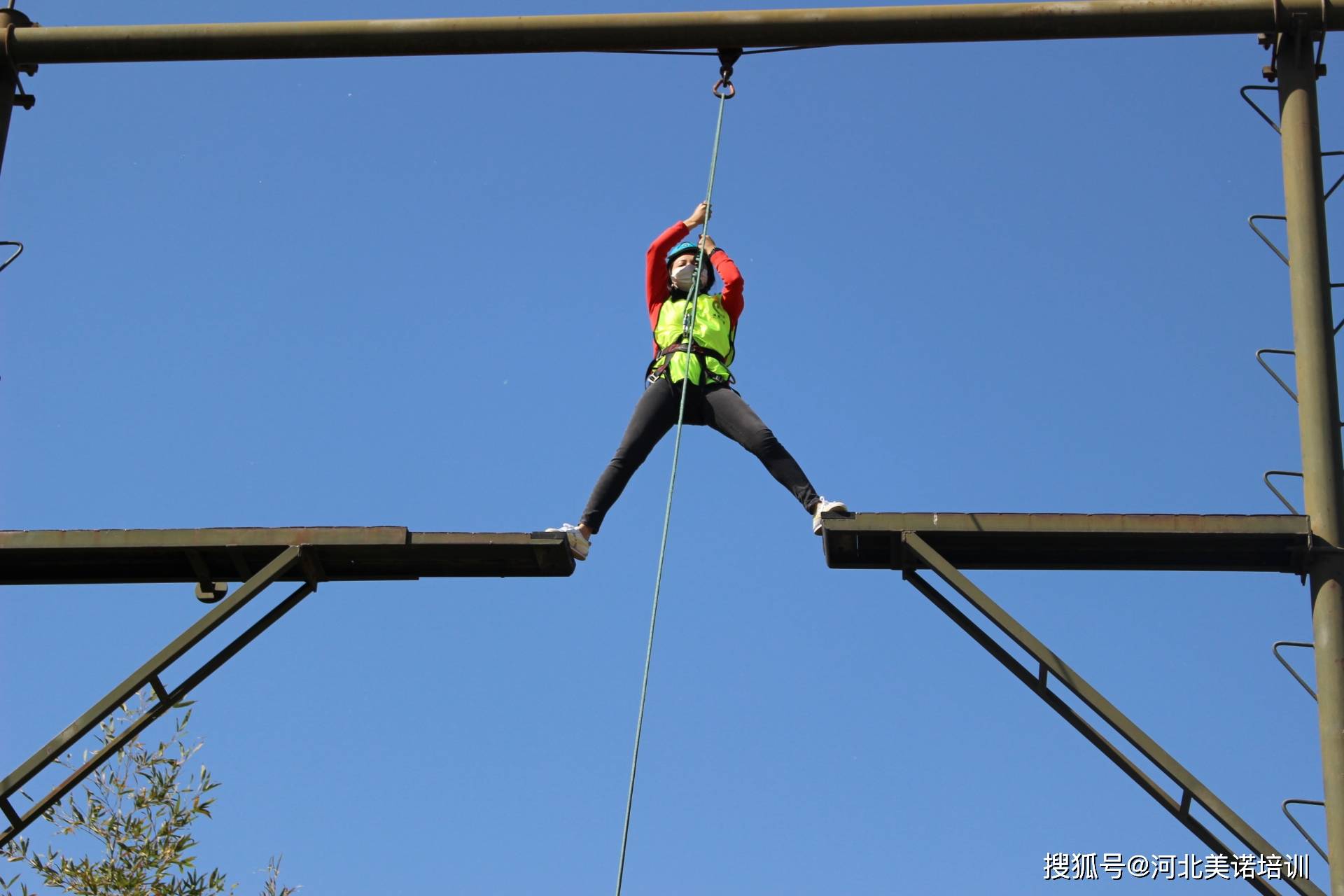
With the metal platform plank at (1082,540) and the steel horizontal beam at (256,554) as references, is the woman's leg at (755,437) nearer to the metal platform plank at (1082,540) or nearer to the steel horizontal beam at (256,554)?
the metal platform plank at (1082,540)

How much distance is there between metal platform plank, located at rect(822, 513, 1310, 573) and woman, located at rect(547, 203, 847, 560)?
0.52 m

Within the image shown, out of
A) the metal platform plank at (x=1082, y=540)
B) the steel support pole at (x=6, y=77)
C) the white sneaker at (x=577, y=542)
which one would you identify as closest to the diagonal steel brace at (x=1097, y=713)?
the metal platform plank at (x=1082, y=540)

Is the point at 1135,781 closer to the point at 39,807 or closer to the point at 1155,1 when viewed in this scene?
the point at 1155,1

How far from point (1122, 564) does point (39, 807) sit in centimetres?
521

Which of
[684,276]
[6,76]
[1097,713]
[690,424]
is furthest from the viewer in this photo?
[684,276]

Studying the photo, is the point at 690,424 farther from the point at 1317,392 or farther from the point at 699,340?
the point at 1317,392

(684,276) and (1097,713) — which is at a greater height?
(684,276)

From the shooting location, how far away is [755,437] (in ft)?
31.6

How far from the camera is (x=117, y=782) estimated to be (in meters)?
11.5

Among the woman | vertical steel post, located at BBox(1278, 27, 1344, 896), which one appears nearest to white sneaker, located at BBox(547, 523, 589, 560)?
the woman

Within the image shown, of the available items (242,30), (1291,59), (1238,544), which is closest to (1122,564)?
(1238,544)

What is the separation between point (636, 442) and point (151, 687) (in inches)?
110

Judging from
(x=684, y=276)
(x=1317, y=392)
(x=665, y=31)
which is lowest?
(x=1317, y=392)

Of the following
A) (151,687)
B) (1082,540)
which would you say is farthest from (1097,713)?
(151,687)
